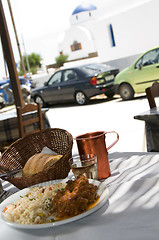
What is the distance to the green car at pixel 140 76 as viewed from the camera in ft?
29.3

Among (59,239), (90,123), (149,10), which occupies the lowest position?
(90,123)

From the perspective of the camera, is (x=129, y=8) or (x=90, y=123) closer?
(x=90, y=123)

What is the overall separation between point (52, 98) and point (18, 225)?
36.1ft

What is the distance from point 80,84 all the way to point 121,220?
9.74 m

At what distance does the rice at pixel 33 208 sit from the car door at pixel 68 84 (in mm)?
9759

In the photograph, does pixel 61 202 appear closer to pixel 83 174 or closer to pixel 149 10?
pixel 83 174

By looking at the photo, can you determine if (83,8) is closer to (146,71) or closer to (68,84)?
(68,84)

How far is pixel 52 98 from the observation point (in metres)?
11.9

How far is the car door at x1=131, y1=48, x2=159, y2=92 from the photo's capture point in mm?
8898

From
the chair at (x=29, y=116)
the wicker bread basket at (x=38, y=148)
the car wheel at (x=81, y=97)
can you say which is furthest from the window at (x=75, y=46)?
the wicker bread basket at (x=38, y=148)

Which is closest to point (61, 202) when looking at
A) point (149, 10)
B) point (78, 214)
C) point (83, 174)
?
point (78, 214)

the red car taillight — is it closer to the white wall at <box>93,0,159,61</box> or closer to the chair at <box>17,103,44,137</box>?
the chair at <box>17,103,44,137</box>

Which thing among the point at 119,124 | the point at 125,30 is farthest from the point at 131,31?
the point at 119,124

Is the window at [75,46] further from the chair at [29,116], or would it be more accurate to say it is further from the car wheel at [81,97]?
the chair at [29,116]
